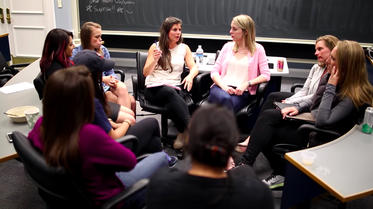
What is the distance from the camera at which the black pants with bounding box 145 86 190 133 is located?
9.39 ft

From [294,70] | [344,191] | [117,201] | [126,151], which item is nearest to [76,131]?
[126,151]

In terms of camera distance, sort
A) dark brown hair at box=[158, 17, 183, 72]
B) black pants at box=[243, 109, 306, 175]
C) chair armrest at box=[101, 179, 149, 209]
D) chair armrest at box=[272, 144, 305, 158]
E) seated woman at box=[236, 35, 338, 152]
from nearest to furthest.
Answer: chair armrest at box=[101, 179, 149, 209], chair armrest at box=[272, 144, 305, 158], black pants at box=[243, 109, 306, 175], seated woman at box=[236, 35, 338, 152], dark brown hair at box=[158, 17, 183, 72]

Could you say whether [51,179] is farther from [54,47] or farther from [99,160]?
[54,47]

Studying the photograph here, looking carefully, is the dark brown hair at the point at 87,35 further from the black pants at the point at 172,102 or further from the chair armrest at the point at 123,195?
the chair armrest at the point at 123,195

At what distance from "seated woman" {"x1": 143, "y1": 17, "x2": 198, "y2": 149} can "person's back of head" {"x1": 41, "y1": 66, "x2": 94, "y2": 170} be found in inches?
61.0

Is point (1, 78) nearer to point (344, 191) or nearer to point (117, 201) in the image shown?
point (117, 201)

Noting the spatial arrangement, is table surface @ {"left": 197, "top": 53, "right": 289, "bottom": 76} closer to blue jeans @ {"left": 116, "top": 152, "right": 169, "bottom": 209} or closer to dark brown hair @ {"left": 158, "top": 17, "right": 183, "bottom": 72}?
dark brown hair @ {"left": 158, "top": 17, "right": 183, "bottom": 72}

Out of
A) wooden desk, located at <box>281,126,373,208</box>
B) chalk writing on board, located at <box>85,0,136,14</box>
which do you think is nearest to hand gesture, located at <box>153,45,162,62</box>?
wooden desk, located at <box>281,126,373,208</box>

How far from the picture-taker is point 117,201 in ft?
4.72

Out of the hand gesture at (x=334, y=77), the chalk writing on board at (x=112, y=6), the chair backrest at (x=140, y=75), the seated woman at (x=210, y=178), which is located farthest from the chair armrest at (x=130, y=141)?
the chalk writing on board at (x=112, y=6)

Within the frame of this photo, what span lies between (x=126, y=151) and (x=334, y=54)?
152 centimetres

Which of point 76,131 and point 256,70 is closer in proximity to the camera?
point 76,131

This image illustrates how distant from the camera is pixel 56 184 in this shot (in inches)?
52.1

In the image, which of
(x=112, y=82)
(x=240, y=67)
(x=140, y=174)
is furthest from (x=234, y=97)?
(x=140, y=174)
